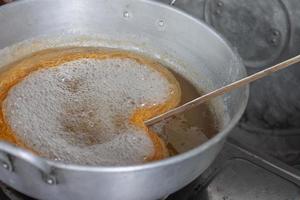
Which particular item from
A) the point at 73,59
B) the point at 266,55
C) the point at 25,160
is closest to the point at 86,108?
the point at 73,59

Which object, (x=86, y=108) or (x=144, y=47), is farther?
(x=144, y=47)

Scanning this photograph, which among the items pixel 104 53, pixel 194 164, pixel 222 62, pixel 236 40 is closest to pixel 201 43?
pixel 222 62

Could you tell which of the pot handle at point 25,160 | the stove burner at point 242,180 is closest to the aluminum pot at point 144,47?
the pot handle at point 25,160

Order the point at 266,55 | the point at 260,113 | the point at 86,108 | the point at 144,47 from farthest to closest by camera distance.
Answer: the point at 260,113 < the point at 266,55 < the point at 144,47 < the point at 86,108

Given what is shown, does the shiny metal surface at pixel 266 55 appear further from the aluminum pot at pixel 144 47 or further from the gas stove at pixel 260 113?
the aluminum pot at pixel 144 47

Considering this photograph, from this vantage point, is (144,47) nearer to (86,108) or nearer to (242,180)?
(86,108)

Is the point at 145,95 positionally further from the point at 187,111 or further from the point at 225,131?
the point at 225,131

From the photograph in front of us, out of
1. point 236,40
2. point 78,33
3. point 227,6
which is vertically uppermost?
point 78,33
